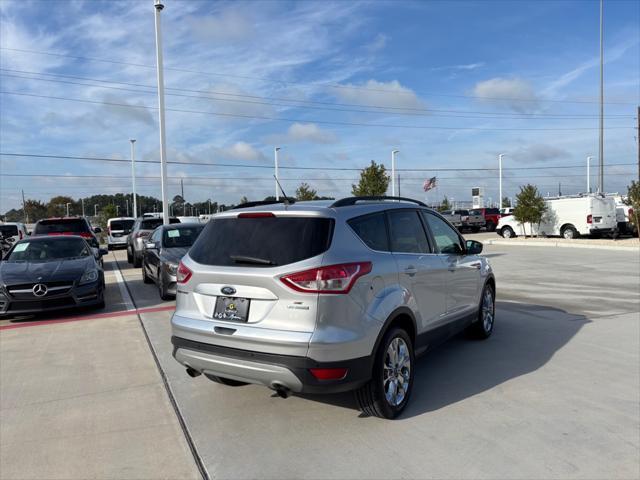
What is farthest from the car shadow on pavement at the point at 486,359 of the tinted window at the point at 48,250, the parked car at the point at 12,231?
the parked car at the point at 12,231

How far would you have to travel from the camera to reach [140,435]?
12.6ft

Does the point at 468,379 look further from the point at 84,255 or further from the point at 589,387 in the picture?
the point at 84,255

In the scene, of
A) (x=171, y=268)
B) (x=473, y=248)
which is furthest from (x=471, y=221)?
(x=473, y=248)

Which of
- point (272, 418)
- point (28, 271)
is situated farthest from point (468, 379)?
point (28, 271)

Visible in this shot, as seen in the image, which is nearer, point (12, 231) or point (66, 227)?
point (66, 227)

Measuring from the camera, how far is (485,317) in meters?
6.48

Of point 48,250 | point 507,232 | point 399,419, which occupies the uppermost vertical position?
point 48,250

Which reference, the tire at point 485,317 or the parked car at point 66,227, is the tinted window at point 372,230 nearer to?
the tire at point 485,317

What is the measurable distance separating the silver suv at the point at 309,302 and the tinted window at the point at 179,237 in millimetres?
6748

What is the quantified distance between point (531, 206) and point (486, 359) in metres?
23.5

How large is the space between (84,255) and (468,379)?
26.0 feet

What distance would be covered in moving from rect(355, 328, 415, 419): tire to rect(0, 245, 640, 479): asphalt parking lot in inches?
4.5

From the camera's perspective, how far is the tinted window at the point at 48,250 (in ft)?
31.6

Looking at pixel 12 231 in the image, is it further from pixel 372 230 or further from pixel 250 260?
pixel 372 230
